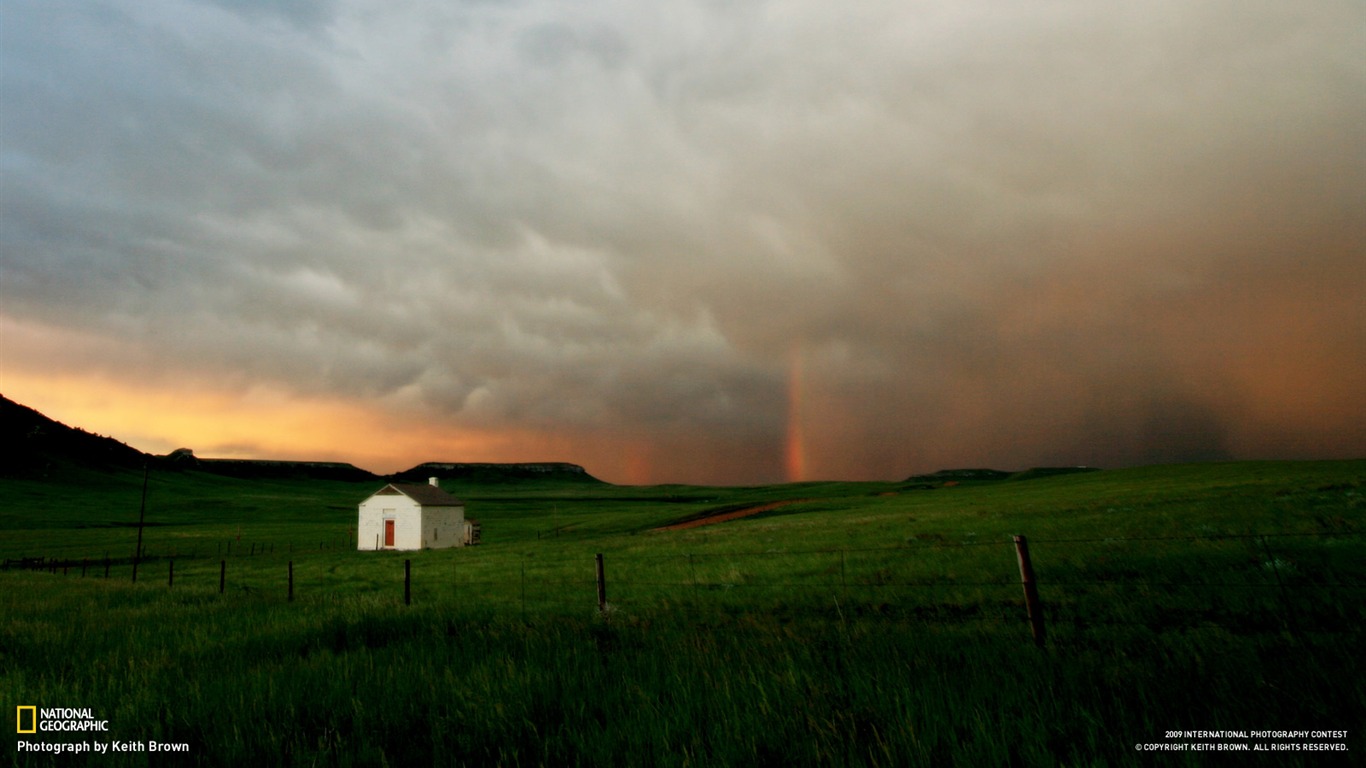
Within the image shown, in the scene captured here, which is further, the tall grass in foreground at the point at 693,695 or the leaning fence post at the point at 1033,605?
the leaning fence post at the point at 1033,605

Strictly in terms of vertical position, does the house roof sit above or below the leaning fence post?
above

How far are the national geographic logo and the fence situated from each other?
29.2ft

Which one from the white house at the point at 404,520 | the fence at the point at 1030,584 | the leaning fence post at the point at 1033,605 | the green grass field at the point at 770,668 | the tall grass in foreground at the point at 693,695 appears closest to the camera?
the tall grass in foreground at the point at 693,695

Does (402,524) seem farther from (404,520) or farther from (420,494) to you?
(420,494)

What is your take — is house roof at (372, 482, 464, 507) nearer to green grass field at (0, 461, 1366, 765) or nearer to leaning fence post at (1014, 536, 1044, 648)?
green grass field at (0, 461, 1366, 765)

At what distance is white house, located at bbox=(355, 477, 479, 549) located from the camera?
240 feet

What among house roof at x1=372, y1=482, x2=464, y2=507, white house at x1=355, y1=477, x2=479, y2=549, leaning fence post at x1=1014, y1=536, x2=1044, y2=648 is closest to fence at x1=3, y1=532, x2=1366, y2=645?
leaning fence post at x1=1014, y1=536, x2=1044, y2=648

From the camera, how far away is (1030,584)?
846 centimetres

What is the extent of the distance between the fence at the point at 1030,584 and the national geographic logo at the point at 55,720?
8.91m

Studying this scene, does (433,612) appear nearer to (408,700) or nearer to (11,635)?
(408,700)

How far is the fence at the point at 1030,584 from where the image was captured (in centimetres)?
1090

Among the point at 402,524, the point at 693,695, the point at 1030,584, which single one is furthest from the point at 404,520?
the point at 693,695

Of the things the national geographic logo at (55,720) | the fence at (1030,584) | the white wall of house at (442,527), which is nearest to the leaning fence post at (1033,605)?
the fence at (1030,584)

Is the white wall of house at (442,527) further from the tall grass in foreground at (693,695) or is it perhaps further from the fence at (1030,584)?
the tall grass in foreground at (693,695)
